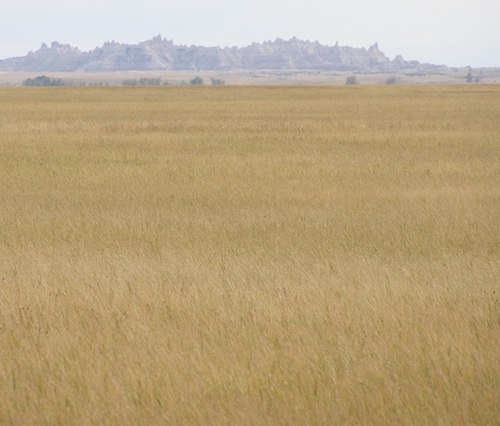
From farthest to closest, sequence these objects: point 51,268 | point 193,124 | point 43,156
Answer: point 193,124 < point 43,156 < point 51,268

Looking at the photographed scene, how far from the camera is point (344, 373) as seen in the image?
6.03m

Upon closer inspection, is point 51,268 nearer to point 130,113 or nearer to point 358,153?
point 358,153

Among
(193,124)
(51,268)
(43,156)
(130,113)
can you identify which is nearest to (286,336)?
(51,268)

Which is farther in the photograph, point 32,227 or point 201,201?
point 201,201

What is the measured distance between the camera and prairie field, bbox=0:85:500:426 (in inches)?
222

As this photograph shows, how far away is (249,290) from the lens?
27.8ft

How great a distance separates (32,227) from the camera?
520 inches

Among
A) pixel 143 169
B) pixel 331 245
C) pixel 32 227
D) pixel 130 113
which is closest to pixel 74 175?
pixel 143 169

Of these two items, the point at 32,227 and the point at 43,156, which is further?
the point at 43,156

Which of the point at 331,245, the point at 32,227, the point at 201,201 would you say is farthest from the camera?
the point at 201,201

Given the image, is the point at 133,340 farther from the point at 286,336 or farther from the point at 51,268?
the point at 51,268

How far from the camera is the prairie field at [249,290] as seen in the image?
18.5 ft

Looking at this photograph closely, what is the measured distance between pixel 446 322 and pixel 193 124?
26845 mm

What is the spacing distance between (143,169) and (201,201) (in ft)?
15.4
